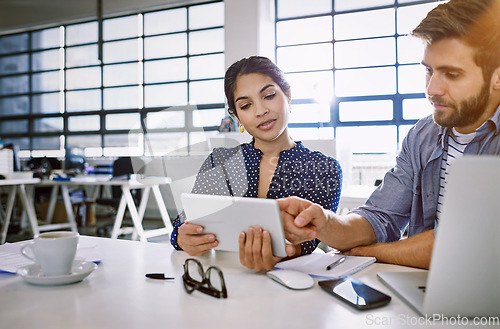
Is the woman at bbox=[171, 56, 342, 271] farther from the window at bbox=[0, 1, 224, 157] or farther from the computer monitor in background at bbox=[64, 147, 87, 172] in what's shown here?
the computer monitor in background at bbox=[64, 147, 87, 172]

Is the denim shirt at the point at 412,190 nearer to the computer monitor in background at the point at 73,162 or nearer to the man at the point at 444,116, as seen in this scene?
the man at the point at 444,116

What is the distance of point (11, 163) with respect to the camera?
4.47 metres

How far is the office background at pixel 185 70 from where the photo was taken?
5.26 m

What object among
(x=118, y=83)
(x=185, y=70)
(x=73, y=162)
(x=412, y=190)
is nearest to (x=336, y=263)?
(x=412, y=190)

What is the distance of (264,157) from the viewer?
155 cm

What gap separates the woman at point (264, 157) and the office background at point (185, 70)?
2.75 meters

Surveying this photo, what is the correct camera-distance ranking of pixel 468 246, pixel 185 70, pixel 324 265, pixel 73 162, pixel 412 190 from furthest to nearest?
1. pixel 185 70
2. pixel 73 162
3. pixel 412 190
4. pixel 324 265
5. pixel 468 246

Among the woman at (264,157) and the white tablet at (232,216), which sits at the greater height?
the woman at (264,157)

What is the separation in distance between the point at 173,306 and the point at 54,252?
0.28m

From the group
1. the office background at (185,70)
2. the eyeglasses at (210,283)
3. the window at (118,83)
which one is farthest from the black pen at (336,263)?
the window at (118,83)

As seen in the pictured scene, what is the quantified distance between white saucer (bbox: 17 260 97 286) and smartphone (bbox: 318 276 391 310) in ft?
1.49

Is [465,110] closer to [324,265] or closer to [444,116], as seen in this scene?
[444,116]

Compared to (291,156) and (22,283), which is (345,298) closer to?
(22,283)

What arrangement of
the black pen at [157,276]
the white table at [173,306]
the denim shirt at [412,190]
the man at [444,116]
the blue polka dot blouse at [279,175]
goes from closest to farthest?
1. the white table at [173,306]
2. the black pen at [157,276]
3. the man at [444,116]
4. the denim shirt at [412,190]
5. the blue polka dot blouse at [279,175]
